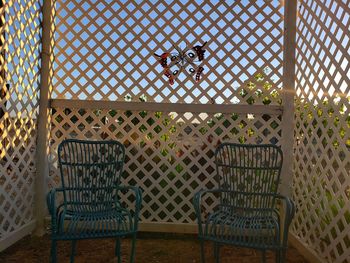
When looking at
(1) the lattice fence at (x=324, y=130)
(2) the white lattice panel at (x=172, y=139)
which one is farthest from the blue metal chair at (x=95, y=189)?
(1) the lattice fence at (x=324, y=130)

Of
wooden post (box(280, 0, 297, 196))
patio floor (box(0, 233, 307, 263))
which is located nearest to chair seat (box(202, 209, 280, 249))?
patio floor (box(0, 233, 307, 263))

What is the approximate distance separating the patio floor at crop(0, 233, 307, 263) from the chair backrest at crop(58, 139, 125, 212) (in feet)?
1.54

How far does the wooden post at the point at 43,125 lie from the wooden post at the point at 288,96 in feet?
6.55

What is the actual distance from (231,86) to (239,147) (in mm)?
862

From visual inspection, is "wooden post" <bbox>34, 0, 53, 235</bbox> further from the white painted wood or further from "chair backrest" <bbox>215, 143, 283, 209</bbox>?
"chair backrest" <bbox>215, 143, 283, 209</bbox>

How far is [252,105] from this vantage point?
9.68ft

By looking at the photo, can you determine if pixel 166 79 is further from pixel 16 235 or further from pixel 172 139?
pixel 16 235

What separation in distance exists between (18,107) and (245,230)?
1864 millimetres

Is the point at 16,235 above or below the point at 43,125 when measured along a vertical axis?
below

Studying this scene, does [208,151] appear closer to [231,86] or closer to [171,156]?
[171,156]

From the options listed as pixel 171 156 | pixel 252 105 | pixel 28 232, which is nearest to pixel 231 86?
pixel 252 105

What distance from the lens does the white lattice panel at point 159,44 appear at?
3.00m

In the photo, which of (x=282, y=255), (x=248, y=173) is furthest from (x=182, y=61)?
(x=282, y=255)

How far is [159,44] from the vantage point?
3047mm
